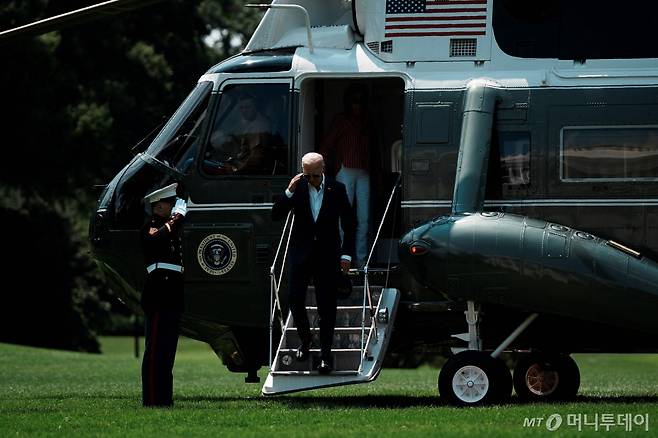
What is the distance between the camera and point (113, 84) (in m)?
41.3

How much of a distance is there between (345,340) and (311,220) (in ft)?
4.18

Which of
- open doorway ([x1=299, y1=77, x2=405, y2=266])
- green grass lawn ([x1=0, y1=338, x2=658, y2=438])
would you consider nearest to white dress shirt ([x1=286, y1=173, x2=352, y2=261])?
open doorway ([x1=299, y1=77, x2=405, y2=266])

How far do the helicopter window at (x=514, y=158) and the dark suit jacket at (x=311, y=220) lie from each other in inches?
69.1

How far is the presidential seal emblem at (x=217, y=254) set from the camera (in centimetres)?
1530

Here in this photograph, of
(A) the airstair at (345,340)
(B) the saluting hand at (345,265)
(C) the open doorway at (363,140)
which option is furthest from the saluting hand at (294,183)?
(C) the open doorway at (363,140)

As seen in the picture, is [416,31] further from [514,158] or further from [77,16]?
[77,16]

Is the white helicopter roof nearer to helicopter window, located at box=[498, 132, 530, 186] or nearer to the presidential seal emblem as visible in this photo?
helicopter window, located at box=[498, 132, 530, 186]

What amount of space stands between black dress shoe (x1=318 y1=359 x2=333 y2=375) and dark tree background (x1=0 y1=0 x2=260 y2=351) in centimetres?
2435

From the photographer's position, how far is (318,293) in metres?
13.9

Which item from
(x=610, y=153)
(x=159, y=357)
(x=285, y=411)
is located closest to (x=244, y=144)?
(x=159, y=357)

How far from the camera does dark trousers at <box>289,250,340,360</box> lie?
45.3 ft

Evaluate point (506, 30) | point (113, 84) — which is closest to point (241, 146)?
point (506, 30)

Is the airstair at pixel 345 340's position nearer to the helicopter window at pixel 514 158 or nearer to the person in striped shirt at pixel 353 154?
the person in striped shirt at pixel 353 154

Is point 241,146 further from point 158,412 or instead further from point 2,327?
point 2,327
